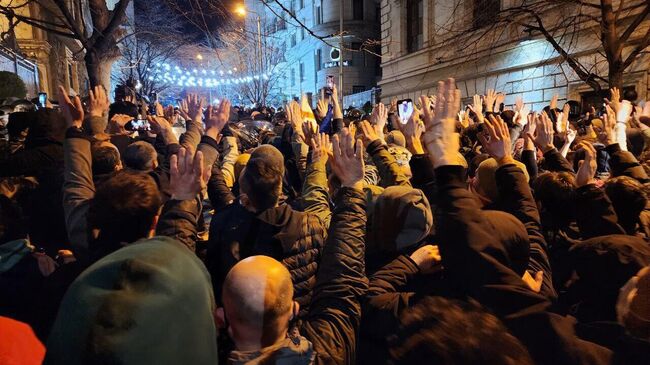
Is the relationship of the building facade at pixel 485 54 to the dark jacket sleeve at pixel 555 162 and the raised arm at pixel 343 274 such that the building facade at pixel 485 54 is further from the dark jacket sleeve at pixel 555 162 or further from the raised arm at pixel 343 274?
the raised arm at pixel 343 274

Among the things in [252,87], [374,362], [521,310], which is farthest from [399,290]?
[252,87]

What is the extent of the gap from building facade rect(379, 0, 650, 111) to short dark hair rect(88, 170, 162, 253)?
8.41 metres

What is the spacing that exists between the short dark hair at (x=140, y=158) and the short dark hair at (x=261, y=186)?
159cm

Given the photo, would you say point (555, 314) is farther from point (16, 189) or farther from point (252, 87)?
point (252, 87)

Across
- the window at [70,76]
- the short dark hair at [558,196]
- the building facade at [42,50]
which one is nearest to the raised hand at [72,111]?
the short dark hair at [558,196]

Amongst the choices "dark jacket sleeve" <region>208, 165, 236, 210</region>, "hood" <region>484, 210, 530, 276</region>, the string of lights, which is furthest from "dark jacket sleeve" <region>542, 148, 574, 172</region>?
the string of lights

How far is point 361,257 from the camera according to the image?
186 centimetres

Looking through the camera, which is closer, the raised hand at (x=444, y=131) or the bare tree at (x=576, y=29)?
the raised hand at (x=444, y=131)

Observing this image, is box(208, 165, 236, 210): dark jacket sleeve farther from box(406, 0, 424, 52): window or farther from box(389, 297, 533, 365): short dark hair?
box(406, 0, 424, 52): window

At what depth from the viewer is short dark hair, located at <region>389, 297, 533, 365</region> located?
1.16 m

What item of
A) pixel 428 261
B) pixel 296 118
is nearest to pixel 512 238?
pixel 428 261

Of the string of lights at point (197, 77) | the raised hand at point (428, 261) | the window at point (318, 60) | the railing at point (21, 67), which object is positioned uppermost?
the window at point (318, 60)

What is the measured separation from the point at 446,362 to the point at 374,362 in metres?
0.37

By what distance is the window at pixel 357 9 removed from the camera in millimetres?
47219
